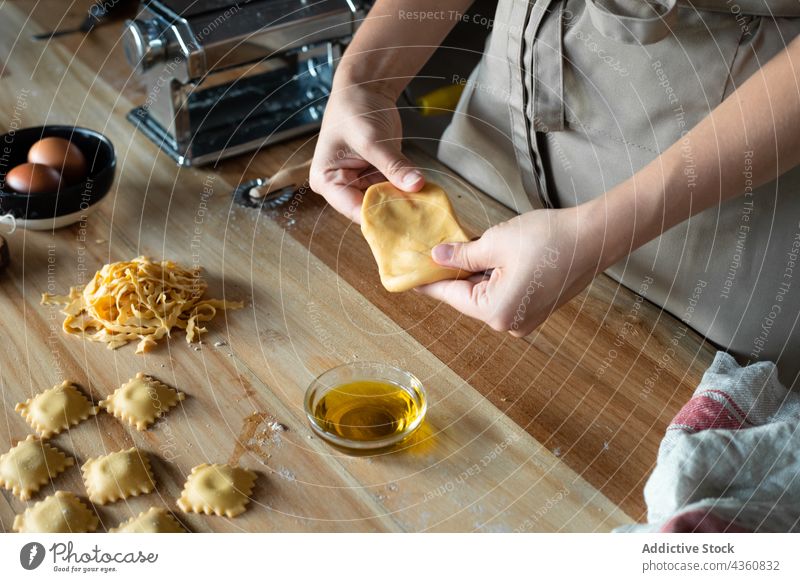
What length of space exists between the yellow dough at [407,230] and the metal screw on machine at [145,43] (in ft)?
1.40

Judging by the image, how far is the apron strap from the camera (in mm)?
780

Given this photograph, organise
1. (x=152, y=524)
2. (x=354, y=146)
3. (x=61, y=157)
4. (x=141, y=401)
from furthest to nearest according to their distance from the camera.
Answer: (x=61, y=157), (x=354, y=146), (x=141, y=401), (x=152, y=524)

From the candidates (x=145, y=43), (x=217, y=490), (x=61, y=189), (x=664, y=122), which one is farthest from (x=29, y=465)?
(x=664, y=122)

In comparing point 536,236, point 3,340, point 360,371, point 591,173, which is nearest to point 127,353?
point 3,340

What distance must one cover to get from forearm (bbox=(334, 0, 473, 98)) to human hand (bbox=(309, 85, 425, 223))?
21mm

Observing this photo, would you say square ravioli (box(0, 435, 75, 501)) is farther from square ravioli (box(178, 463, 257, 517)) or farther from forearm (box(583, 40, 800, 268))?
forearm (box(583, 40, 800, 268))

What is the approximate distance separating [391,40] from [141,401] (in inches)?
20.4

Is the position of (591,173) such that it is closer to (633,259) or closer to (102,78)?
(633,259)

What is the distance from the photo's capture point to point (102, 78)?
1.36 m

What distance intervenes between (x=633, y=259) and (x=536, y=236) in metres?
0.26

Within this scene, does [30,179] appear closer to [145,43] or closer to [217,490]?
[145,43]

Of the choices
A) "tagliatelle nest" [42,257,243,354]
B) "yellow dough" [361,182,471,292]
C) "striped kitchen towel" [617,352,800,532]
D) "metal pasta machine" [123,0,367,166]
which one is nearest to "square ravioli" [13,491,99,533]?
"tagliatelle nest" [42,257,243,354]

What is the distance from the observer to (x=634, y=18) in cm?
79

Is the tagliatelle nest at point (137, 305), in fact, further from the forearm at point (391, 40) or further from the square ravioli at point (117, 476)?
the forearm at point (391, 40)
